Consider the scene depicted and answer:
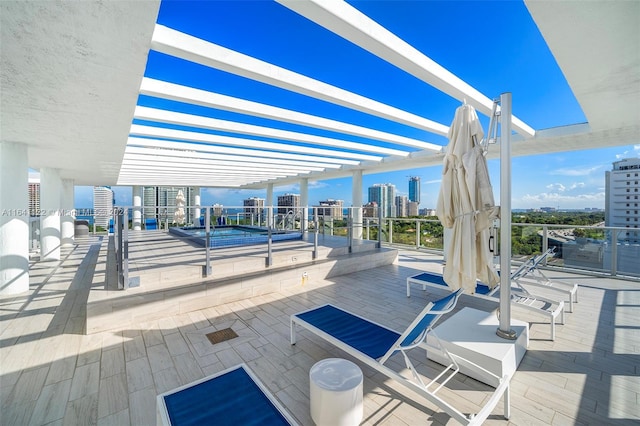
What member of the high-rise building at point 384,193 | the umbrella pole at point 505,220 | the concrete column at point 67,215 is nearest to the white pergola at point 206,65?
the umbrella pole at point 505,220

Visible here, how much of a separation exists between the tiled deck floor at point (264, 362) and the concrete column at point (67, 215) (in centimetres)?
699

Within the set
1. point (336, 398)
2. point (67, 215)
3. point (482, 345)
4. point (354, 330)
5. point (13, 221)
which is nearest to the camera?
point (336, 398)

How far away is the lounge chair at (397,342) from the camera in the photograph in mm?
1769

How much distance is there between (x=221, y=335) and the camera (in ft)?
10.1

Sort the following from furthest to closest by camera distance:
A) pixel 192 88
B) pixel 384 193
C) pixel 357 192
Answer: pixel 384 193, pixel 357 192, pixel 192 88

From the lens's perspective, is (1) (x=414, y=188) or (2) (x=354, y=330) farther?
(1) (x=414, y=188)

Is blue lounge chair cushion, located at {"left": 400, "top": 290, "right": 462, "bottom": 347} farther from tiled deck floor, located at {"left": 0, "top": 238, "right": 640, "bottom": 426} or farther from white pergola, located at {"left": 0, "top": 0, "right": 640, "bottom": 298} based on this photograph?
white pergola, located at {"left": 0, "top": 0, "right": 640, "bottom": 298}

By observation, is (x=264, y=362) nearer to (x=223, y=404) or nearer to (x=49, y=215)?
(x=223, y=404)

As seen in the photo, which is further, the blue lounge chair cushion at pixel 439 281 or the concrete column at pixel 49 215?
the concrete column at pixel 49 215

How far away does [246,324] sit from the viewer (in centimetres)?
335

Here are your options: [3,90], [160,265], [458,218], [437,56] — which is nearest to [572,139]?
[437,56]

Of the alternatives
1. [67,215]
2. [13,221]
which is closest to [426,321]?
[13,221]

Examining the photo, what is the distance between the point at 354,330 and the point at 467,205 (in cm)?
167

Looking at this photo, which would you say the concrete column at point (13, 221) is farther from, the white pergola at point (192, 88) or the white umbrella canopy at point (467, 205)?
the white umbrella canopy at point (467, 205)
